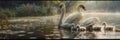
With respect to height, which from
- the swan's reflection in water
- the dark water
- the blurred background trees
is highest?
the blurred background trees

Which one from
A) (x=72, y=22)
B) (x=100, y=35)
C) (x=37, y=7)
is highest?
(x=37, y=7)

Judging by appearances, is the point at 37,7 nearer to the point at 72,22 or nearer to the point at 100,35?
the point at 72,22


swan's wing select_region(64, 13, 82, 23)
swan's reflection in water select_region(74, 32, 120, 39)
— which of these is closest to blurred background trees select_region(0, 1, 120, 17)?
swan's wing select_region(64, 13, 82, 23)

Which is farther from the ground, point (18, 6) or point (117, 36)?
point (18, 6)

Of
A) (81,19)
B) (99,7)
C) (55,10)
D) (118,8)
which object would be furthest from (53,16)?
(118,8)

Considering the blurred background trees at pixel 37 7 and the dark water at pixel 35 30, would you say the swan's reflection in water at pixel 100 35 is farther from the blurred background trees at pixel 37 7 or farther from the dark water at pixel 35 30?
the blurred background trees at pixel 37 7

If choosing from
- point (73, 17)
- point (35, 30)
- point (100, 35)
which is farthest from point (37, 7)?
point (100, 35)

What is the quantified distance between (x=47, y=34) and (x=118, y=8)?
75 cm

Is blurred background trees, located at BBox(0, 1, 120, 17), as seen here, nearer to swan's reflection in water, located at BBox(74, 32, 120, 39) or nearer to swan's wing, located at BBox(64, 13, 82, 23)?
swan's wing, located at BBox(64, 13, 82, 23)

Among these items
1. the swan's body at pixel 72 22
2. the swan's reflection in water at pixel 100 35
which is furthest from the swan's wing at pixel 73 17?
the swan's reflection in water at pixel 100 35

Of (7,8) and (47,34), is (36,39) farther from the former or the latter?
(7,8)

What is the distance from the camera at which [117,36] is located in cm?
241

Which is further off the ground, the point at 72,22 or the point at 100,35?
the point at 72,22

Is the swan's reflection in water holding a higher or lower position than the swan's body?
lower
